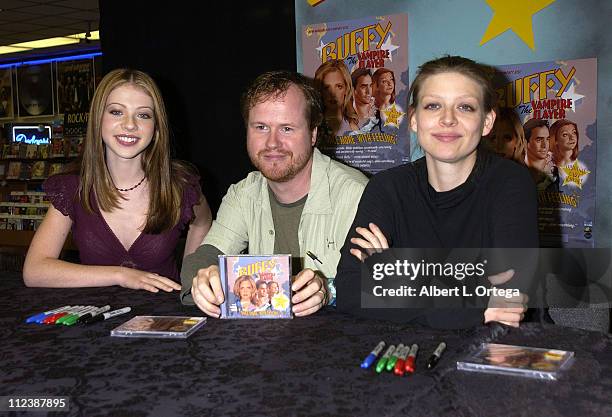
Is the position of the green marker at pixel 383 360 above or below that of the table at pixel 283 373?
above

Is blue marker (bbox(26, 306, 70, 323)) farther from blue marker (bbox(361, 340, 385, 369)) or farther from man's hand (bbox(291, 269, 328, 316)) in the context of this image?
blue marker (bbox(361, 340, 385, 369))

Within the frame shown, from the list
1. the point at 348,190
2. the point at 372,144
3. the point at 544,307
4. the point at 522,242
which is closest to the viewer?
the point at 522,242

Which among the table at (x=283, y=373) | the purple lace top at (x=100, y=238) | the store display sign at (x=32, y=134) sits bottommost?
the table at (x=283, y=373)

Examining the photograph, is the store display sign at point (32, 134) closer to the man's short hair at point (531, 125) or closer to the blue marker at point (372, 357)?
the man's short hair at point (531, 125)

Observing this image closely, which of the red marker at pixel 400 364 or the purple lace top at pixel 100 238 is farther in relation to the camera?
the purple lace top at pixel 100 238

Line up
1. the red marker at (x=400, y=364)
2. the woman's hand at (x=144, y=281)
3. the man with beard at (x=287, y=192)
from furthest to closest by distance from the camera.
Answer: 1. the man with beard at (x=287, y=192)
2. the woman's hand at (x=144, y=281)
3. the red marker at (x=400, y=364)

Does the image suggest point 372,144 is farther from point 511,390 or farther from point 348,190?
point 511,390

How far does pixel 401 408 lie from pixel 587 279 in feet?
5.54

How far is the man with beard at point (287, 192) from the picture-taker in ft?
6.97

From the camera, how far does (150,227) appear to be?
93.7 inches

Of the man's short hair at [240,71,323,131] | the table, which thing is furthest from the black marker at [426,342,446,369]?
the man's short hair at [240,71,323,131]

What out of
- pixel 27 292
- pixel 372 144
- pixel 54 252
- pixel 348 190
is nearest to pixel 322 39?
pixel 372 144

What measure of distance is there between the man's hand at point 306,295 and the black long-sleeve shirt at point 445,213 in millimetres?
67

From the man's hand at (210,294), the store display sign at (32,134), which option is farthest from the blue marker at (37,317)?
the store display sign at (32,134)
